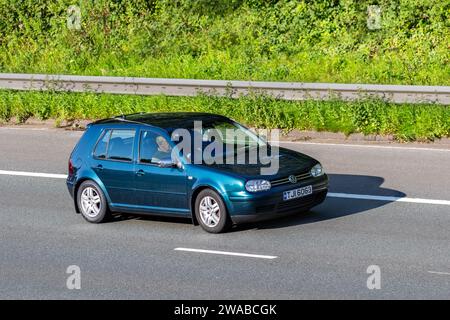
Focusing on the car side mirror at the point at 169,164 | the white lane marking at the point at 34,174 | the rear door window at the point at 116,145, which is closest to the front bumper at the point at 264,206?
the car side mirror at the point at 169,164

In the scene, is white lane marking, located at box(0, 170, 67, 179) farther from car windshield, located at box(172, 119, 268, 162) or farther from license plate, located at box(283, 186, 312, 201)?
license plate, located at box(283, 186, 312, 201)

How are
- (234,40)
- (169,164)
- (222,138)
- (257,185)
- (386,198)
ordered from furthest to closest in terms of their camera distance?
(234,40) → (386,198) → (222,138) → (169,164) → (257,185)

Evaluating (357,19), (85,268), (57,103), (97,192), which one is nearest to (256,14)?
(357,19)

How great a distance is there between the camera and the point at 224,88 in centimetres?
2294

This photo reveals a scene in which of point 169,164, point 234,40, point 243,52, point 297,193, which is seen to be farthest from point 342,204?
point 234,40

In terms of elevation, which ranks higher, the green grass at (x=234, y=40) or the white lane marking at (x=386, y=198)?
the green grass at (x=234, y=40)

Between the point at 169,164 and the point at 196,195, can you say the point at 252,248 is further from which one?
the point at 169,164

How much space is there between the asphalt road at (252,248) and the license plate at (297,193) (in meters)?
0.45

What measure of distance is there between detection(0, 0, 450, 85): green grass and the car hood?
30.8 ft

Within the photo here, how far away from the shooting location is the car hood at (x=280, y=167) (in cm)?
1382

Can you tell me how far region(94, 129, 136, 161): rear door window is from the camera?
15.0 meters

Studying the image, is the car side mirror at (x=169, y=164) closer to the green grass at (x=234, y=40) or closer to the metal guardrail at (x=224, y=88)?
the metal guardrail at (x=224, y=88)

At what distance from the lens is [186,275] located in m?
12.0

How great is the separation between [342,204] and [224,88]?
26.0ft
